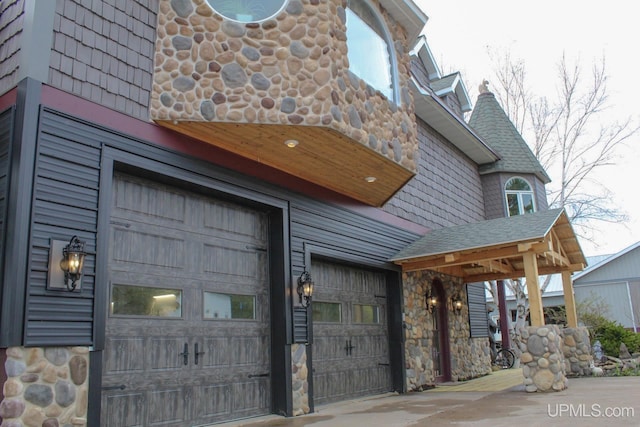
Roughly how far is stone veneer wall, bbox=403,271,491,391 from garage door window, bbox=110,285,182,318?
5.44 meters

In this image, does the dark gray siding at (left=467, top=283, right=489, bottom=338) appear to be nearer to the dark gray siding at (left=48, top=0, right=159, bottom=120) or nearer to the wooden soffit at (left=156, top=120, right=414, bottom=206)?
the wooden soffit at (left=156, top=120, right=414, bottom=206)

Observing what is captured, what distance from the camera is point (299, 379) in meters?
7.48

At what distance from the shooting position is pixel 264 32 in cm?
652

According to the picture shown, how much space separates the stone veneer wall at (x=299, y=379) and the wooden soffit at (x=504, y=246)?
342 cm

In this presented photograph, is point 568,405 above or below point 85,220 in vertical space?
below

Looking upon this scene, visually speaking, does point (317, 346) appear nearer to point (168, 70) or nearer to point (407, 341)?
point (407, 341)

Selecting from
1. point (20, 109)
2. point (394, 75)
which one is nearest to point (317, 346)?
point (394, 75)

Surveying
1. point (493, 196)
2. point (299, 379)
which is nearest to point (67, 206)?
point (299, 379)

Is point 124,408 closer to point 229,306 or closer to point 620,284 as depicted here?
point 229,306

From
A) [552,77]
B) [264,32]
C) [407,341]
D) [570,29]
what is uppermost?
[570,29]

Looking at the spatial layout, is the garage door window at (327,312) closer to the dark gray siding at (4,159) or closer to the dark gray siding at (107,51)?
the dark gray siding at (107,51)

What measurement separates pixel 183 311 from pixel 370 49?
445cm

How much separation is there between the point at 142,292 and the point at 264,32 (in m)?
3.32

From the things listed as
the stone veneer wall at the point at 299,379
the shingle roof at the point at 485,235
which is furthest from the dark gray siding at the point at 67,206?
the shingle roof at the point at 485,235
